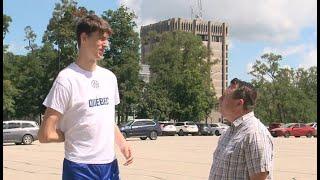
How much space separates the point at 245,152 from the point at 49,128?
53.4 inches

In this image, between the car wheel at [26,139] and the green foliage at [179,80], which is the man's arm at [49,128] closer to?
the car wheel at [26,139]

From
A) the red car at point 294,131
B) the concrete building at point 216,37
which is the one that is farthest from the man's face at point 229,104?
the concrete building at point 216,37

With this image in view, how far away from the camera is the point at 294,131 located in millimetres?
56156

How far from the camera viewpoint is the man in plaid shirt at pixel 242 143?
3982 mm

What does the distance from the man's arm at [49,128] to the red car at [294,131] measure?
172 ft

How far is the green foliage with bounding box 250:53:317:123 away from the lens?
80312 mm

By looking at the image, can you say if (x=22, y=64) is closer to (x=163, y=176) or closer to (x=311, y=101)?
(x=311, y=101)

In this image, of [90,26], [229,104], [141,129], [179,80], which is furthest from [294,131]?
[90,26]

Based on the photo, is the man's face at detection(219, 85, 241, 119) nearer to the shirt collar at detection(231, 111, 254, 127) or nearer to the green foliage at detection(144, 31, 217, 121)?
the shirt collar at detection(231, 111, 254, 127)

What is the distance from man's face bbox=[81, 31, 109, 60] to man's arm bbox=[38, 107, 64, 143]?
509 mm

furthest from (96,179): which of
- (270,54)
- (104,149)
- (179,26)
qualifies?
(179,26)

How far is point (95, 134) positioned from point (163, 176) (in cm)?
919

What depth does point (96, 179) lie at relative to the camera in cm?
422

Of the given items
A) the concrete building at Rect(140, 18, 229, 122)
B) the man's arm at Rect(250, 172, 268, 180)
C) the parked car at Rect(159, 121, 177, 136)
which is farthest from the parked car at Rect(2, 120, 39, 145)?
the concrete building at Rect(140, 18, 229, 122)
